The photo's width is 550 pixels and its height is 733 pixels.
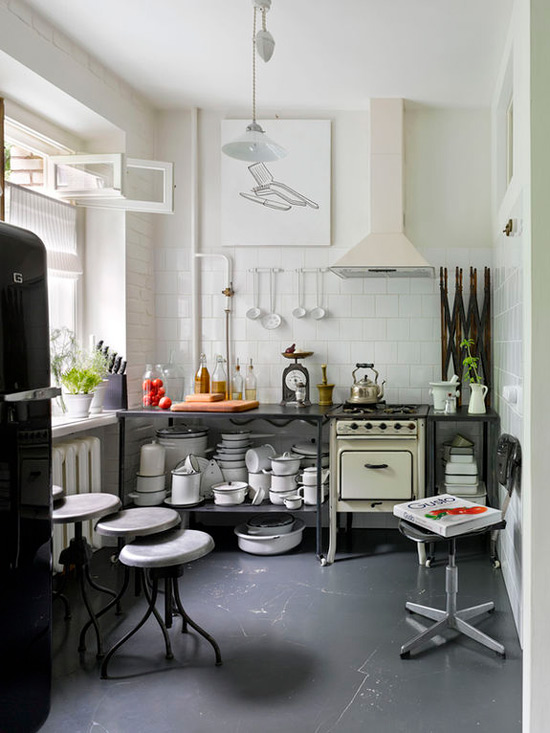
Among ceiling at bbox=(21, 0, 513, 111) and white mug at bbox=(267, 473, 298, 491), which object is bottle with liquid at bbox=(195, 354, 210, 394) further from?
ceiling at bbox=(21, 0, 513, 111)

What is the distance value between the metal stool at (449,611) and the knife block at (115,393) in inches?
78.8

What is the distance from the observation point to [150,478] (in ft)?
13.3

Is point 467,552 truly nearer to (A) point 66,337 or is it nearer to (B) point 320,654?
(B) point 320,654

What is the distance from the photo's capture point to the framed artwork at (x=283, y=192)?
4543 mm

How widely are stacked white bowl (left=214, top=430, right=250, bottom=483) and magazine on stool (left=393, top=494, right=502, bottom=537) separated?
1418mm

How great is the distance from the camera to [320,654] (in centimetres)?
270

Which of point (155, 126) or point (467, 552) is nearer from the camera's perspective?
point (467, 552)

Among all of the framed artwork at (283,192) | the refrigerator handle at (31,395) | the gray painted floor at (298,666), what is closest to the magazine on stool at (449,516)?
the gray painted floor at (298,666)

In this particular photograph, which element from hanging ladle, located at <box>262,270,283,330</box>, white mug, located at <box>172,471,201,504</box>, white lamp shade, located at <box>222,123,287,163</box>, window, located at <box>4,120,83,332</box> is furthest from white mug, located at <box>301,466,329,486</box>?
white lamp shade, located at <box>222,123,287,163</box>

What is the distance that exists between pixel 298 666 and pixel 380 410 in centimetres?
184

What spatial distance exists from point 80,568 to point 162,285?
237 centimetres

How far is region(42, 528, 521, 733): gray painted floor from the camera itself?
7.32 ft

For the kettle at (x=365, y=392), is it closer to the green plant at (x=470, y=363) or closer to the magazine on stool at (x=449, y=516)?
the green plant at (x=470, y=363)

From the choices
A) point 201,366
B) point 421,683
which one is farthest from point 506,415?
point 201,366
